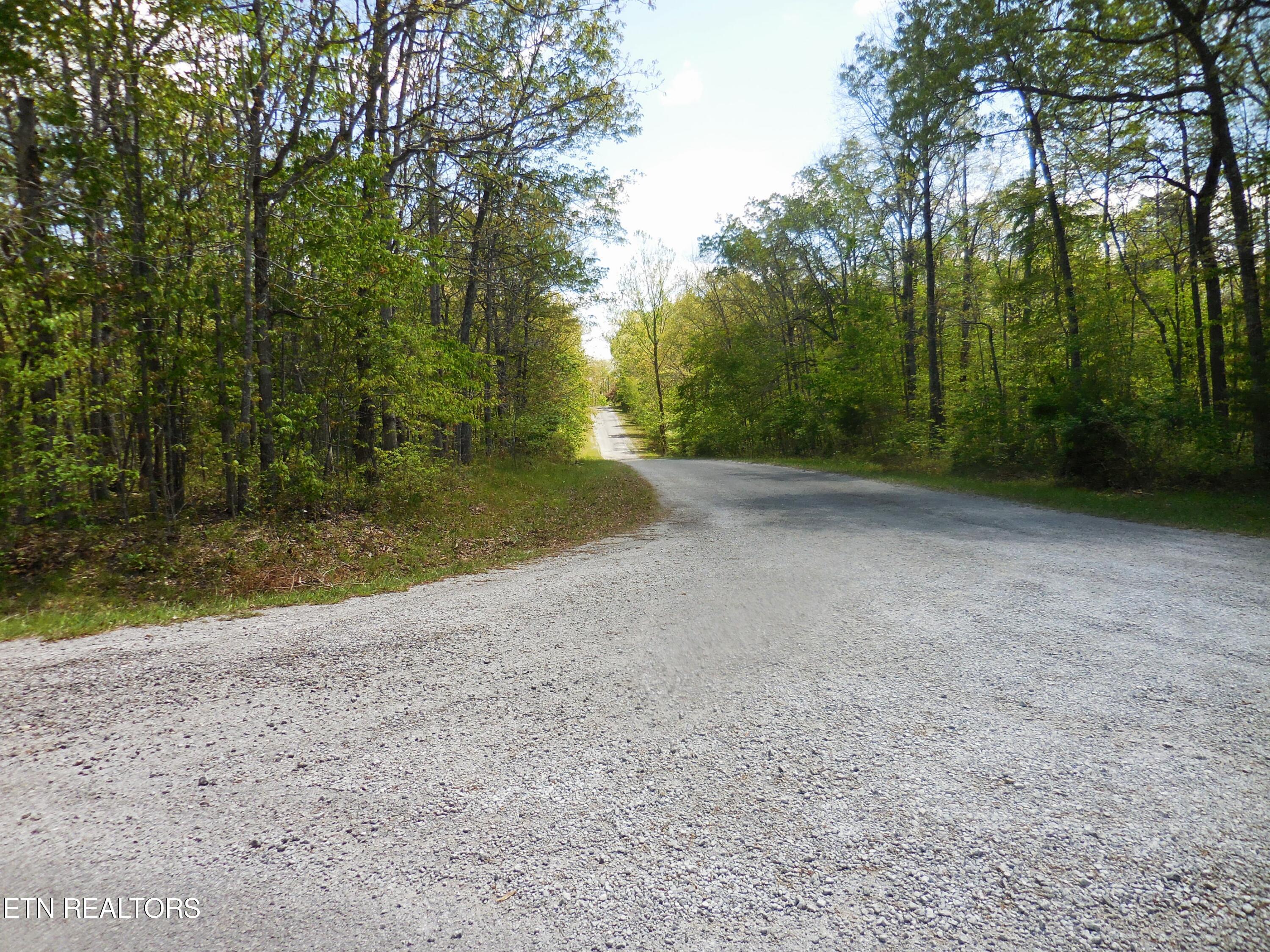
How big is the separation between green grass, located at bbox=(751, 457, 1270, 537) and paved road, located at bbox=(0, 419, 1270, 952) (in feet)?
12.8

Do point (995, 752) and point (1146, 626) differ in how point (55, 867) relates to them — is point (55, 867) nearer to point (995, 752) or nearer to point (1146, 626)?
point (995, 752)

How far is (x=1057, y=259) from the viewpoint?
51.6 ft

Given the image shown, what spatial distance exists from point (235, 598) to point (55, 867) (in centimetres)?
450

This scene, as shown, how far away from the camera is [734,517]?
10.5 m

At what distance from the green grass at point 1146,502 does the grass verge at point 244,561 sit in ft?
24.5

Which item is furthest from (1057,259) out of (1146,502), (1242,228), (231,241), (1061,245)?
(231,241)

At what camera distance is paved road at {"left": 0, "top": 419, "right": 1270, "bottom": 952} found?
2000 mm

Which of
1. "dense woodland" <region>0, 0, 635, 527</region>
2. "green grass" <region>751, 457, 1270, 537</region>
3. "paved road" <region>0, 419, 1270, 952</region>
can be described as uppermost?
"dense woodland" <region>0, 0, 635, 527</region>

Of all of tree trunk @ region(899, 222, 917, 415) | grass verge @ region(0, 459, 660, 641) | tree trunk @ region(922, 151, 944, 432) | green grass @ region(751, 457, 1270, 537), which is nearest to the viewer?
grass verge @ region(0, 459, 660, 641)

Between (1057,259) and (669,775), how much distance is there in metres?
18.2

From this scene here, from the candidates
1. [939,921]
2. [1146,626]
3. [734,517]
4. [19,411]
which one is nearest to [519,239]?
[734,517]

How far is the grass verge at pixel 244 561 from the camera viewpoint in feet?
19.2

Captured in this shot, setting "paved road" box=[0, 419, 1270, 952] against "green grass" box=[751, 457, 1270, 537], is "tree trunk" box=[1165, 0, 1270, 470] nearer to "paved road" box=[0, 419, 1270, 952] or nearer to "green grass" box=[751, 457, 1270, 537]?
"green grass" box=[751, 457, 1270, 537]

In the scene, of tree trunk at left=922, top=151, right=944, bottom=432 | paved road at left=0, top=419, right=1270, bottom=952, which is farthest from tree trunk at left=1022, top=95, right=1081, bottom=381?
paved road at left=0, top=419, right=1270, bottom=952
